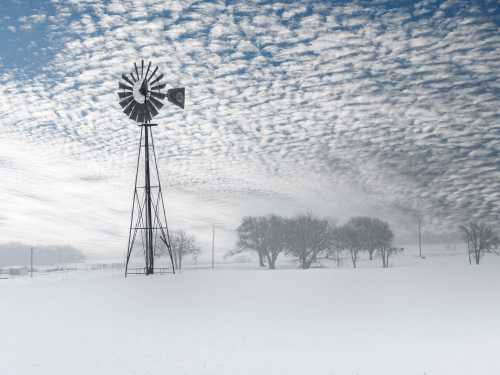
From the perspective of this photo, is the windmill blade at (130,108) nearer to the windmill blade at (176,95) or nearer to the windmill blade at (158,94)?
the windmill blade at (158,94)

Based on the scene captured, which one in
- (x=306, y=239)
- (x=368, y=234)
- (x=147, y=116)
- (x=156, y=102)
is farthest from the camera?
(x=368, y=234)

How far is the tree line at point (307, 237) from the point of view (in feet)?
261

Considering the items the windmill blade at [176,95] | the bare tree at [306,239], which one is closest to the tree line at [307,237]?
the bare tree at [306,239]

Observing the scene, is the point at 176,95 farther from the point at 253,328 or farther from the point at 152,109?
the point at 253,328

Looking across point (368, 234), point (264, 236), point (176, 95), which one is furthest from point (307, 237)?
point (176, 95)

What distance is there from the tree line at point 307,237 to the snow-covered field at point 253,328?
44787 millimetres

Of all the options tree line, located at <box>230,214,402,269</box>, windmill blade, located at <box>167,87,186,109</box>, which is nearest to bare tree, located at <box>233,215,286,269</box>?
tree line, located at <box>230,214,402,269</box>

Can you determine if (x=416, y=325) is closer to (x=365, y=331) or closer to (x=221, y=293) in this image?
(x=365, y=331)

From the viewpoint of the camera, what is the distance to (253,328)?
19.8 meters

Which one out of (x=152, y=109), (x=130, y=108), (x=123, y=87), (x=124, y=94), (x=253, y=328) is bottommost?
(x=253, y=328)

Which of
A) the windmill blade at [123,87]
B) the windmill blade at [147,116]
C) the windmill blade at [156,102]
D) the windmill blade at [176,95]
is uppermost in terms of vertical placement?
the windmill blade at [123,87]

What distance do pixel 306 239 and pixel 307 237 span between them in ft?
1.56

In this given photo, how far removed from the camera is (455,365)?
47.7 feet

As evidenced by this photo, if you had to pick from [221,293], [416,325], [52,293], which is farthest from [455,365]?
[52,293]
